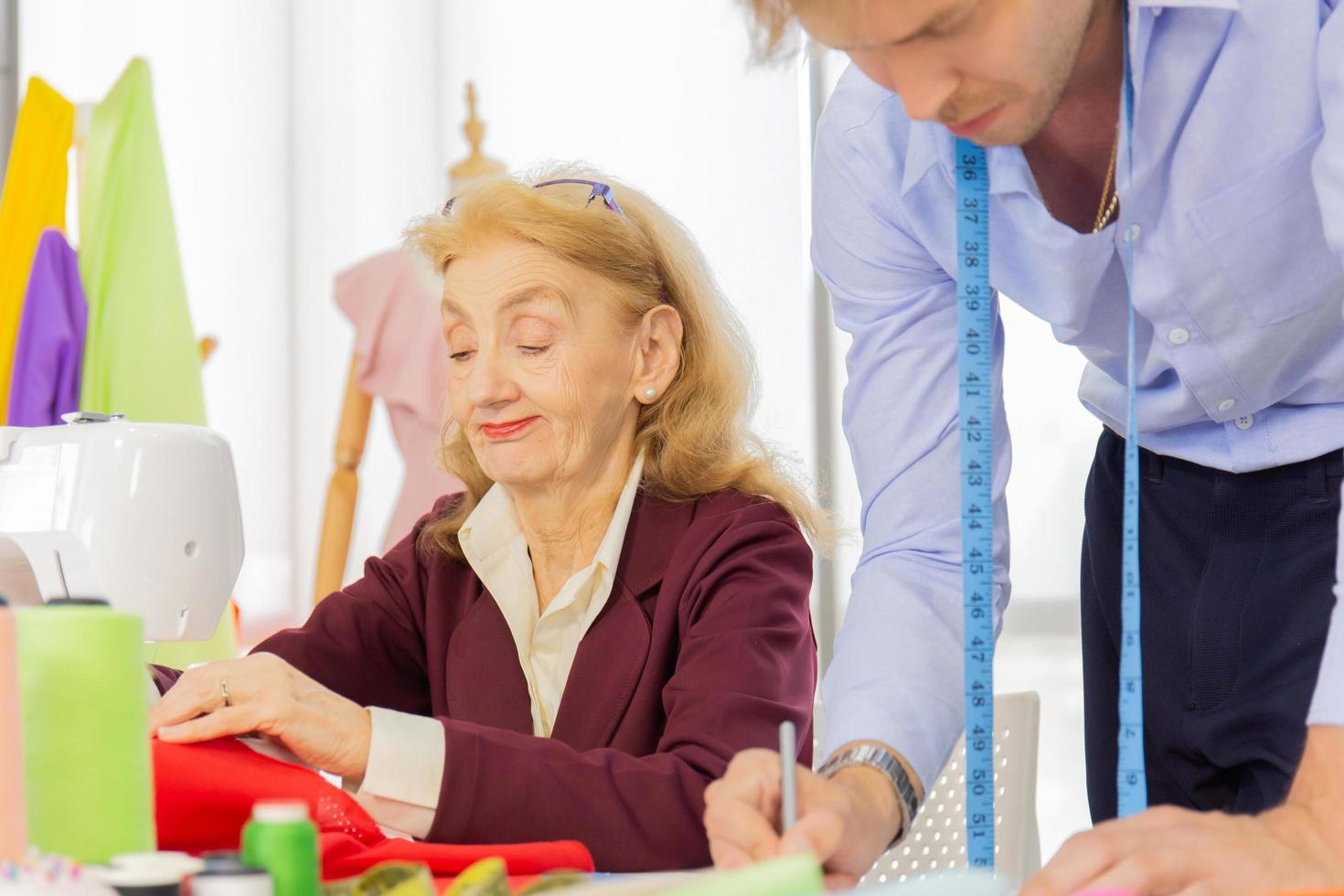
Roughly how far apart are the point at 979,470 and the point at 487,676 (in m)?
0.78

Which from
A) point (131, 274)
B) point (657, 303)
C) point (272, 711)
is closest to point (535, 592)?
point (657, 303)

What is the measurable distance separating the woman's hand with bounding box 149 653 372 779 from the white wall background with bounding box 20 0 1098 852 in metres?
3.20

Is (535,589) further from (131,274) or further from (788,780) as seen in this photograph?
(131,274)

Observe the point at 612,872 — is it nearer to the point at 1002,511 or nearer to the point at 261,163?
the point at 1002,511

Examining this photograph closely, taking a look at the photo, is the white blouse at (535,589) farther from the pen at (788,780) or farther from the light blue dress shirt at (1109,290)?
the pen at (788,780)

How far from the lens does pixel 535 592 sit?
1903 millimetres

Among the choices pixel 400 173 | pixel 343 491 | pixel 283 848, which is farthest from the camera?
pixel 400 173

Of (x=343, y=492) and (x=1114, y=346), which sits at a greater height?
(x=1114, y=346)

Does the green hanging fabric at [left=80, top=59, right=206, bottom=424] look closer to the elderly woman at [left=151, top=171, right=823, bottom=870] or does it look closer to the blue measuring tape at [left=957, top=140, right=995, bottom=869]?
the elderly woman at [left=151, top=171, right=823, bottom=870]

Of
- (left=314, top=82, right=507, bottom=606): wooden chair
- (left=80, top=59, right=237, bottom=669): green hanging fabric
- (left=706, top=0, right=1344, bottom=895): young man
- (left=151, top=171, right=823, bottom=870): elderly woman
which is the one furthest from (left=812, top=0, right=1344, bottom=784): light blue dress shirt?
(left=314, top=82, right=507, bottom=606): wooden chair

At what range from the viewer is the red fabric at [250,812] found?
122 cm

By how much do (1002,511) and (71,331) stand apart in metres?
1.70

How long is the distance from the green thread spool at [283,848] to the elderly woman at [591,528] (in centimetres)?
68

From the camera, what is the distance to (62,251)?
2533mm
